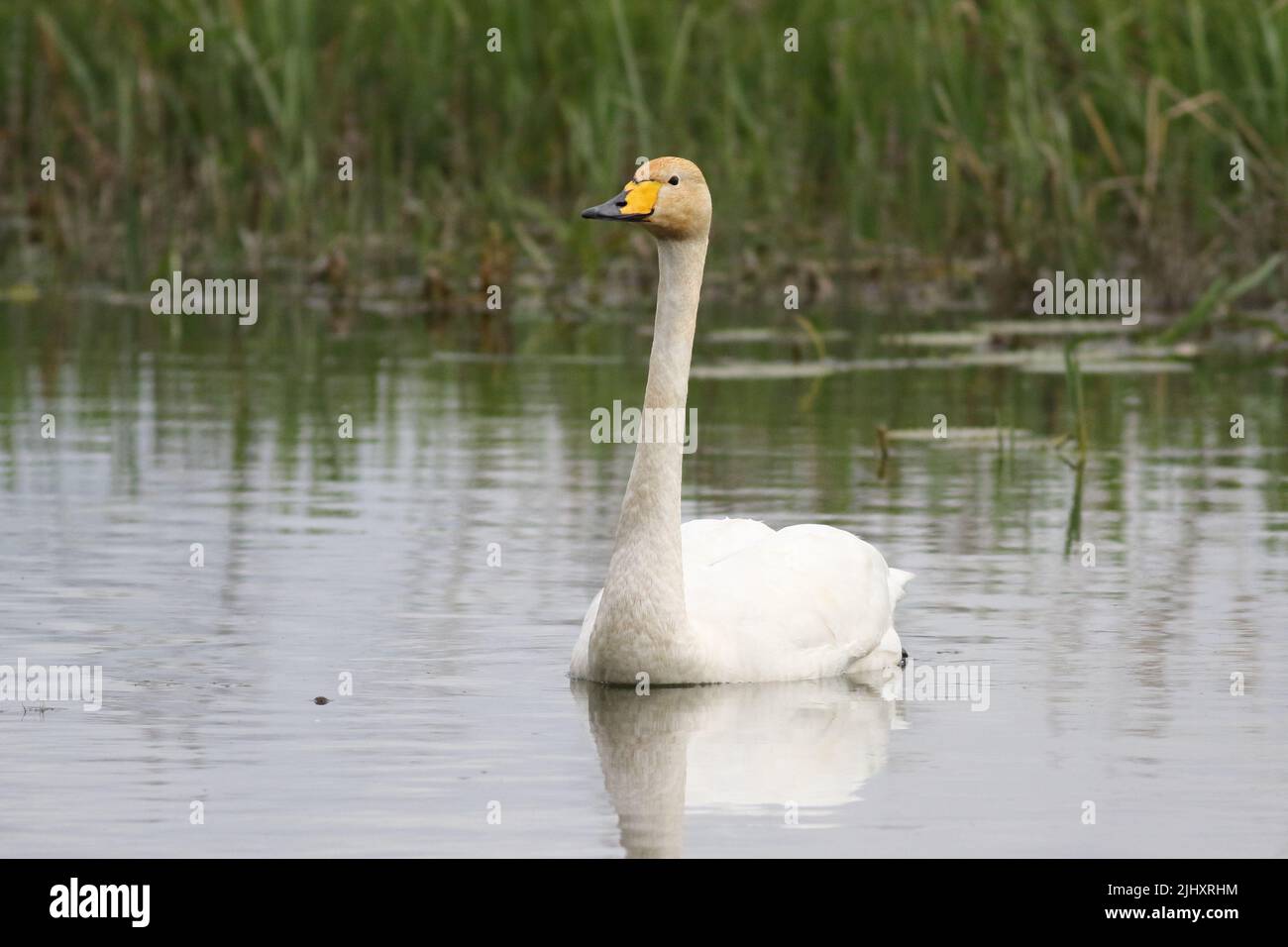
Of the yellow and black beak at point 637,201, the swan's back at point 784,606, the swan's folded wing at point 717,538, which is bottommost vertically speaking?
the swan's back at point 784,606

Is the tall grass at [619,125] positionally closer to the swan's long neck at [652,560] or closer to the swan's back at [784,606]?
the swan's back at [784,606]

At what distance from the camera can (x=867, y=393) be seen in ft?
58.0

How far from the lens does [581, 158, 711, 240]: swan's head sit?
31.5 ft

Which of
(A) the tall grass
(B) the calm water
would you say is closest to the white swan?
(B) the calm water

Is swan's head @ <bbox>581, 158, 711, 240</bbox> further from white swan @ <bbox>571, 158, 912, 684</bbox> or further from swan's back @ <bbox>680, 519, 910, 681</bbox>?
swan's back @ <bbox>680, 519, 910, 681</bbox>

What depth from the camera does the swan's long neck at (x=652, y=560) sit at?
9289 millimetres

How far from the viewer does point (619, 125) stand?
2130 centimetres

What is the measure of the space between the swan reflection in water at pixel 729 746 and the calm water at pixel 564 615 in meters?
0.02

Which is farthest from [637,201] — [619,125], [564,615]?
[619,125]

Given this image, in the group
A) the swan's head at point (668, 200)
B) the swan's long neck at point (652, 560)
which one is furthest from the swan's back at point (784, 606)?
the swan's head at point (668, 200)

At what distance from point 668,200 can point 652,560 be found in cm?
114

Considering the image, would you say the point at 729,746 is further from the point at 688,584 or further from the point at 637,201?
the point at 637,201

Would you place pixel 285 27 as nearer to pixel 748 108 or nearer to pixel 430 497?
pixel 748 108

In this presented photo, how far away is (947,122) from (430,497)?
29.8ft
